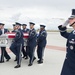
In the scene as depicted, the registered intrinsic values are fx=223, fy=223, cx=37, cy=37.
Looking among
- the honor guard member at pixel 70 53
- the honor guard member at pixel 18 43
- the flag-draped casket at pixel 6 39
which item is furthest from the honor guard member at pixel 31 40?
the honor guard member at pixel 70 53

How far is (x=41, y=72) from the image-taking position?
7227 millimetres

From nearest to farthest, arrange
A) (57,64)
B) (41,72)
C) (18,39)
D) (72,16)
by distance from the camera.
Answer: (72,16) → (41,72) → (18,39) → (57,64)

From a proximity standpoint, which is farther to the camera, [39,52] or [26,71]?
[39,52]

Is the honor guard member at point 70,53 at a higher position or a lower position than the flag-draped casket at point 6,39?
higher

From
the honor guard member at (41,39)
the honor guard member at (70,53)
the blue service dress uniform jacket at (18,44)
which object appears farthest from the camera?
the honor guard member at (41,39)

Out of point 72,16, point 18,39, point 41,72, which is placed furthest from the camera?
point 18,39

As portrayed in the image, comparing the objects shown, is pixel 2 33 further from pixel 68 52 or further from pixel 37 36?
pixel 68 52

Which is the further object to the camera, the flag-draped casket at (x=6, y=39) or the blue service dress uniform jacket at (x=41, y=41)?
the blue service dress uniform jacket at (x=41, y=41)

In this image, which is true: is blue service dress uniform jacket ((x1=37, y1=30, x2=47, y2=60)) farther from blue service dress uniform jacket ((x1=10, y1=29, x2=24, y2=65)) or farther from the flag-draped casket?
the flag-draped casket

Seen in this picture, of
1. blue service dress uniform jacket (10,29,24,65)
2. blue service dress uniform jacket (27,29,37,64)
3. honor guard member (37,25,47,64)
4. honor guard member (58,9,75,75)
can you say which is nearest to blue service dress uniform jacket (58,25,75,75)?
honor guard member (58,9,75,75)

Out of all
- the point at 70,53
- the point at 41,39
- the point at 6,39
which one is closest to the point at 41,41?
the point at 41,39

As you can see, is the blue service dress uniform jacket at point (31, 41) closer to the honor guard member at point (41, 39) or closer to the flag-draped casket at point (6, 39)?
the honor guard member at point (41, 39)

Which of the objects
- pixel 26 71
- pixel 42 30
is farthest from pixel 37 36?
pixel 26 71

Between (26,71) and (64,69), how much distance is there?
3704 mm
